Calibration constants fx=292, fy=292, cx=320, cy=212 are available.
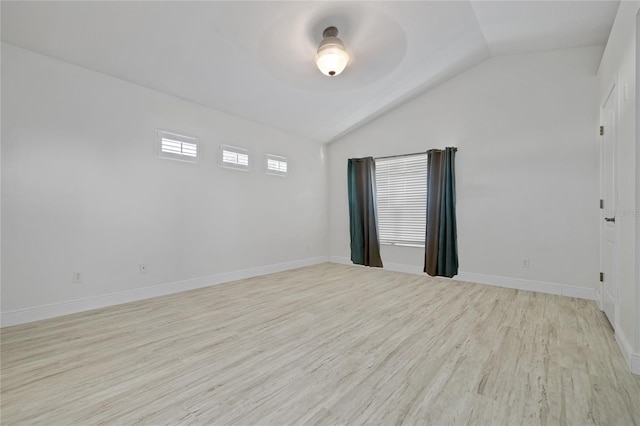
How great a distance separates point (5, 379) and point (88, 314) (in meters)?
1.26

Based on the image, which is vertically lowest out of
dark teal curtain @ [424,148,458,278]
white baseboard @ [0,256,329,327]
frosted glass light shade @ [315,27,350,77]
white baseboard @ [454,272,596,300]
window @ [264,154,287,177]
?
white baseboard @ [454,272,596,300]

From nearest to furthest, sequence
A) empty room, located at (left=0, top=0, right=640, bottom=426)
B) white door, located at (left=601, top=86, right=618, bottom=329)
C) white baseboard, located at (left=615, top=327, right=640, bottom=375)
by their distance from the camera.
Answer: empty room, located at (left=0, top=0, right=640, bottom=426) < white baseboard, located at (left=615, top=327, right=640, bottom=375) < white door, located at (left=601, top=86, right=618, bottom=329)

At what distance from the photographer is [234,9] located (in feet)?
9.34

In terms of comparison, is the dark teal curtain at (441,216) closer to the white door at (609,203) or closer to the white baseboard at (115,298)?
the white door at (609,203)

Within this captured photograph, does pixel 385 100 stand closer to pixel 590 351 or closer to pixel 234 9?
pixel 234 9

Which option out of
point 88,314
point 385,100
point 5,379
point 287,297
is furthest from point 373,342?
point 385,100

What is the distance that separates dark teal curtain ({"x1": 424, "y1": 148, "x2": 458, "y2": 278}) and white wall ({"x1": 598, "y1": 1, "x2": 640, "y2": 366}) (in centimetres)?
214

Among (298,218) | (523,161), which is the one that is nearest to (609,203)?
(523,161)

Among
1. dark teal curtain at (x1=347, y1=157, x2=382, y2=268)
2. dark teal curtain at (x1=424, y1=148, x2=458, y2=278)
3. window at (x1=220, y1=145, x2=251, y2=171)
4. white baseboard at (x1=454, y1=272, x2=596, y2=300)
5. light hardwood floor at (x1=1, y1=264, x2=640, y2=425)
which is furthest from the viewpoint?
dark teal curtain at (x1=347, y1=157, x2=382, y2=268)

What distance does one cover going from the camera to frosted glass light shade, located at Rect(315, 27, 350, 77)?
3.23 metres

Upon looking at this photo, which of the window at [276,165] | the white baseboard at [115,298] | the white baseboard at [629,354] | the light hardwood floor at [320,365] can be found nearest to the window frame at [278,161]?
the window at [276,165]

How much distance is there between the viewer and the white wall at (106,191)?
284 centimetres

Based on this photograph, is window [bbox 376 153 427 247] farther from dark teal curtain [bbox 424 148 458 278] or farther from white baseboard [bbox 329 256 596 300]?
white baseboard [bbox 329 256 596 300]

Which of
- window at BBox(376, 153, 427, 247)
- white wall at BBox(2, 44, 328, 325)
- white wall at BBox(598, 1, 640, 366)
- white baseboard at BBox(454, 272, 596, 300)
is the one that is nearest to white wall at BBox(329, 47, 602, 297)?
white baseboard at BBox(454, 272, 596, 300)
